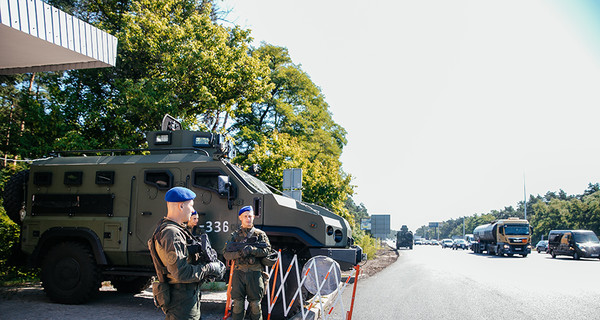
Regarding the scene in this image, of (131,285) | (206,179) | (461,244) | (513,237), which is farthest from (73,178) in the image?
(461,244)

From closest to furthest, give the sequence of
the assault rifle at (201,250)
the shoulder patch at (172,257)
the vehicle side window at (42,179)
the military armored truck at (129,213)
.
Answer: the shoulder patch at (172,257) → the assault rifle at (201,250) → the military armored truck at (129,213) → the vehicle side window at (42,179)

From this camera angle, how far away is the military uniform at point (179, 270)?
3.82 meters

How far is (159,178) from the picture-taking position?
8633 mm

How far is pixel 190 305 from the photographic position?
395 centimetres

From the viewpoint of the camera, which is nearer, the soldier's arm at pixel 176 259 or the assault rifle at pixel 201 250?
the soldier's arm at pixel 176 259

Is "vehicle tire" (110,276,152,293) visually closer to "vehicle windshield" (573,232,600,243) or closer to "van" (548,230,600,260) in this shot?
"van" (548,230,600,260)

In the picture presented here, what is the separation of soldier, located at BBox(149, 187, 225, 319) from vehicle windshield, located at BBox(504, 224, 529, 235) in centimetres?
3297

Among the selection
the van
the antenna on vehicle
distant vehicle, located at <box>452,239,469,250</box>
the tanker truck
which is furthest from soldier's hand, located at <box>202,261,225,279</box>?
distant vehicle, located at <box>452,239,469,250</box>

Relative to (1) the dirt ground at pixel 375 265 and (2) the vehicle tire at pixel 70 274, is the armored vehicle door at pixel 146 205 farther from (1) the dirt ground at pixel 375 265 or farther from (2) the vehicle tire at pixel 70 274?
(1) the dirt ground at pixel 375 265

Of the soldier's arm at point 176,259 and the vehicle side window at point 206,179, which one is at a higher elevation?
the vehicle side window at point 206,179

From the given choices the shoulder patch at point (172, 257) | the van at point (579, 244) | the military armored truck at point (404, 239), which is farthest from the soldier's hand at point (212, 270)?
the military armored truck at point (404, 239)

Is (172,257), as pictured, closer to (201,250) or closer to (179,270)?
(179,270)

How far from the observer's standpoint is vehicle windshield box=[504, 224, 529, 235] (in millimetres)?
32938

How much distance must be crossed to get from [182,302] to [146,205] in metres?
5.01
